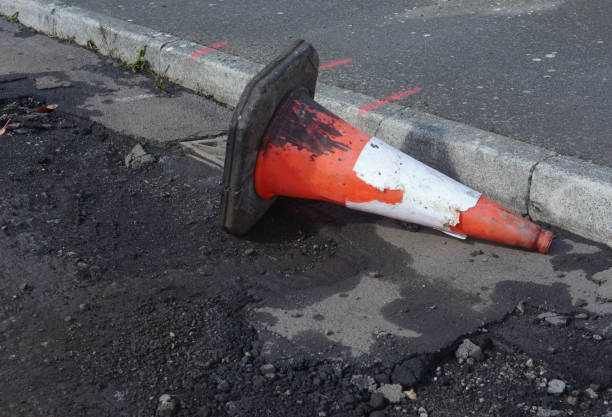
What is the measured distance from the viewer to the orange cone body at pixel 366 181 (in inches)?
116

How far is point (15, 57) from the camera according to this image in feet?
17.9

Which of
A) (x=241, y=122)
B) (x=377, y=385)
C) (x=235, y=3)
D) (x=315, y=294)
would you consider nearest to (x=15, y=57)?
(x=235, y=3)

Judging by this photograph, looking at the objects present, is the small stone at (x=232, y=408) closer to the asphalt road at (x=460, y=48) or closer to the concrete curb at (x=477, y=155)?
the concrete curb at (x=477, y=155)

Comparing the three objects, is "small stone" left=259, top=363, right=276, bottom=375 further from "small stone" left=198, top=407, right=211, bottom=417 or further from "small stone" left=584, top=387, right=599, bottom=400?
"small stone" left=584, top=387, right=599, bottom=400

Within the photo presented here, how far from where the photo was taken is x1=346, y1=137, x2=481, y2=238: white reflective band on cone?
2.97m

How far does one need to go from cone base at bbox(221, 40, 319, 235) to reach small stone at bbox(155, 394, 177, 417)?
1.04m

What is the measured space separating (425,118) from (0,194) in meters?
2.27

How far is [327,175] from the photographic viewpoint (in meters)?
3.07

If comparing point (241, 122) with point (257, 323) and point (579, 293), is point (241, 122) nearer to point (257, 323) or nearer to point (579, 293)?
point (257, 323)

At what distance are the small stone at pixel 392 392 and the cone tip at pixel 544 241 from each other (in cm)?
108

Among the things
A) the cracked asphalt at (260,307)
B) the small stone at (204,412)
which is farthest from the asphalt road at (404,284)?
the small stone at (204,412)

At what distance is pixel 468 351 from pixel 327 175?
106 cm

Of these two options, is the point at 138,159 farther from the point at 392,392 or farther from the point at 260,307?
the point at 392,392

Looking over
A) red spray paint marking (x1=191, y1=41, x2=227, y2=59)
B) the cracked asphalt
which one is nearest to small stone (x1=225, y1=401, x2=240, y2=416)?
the cracked asphalt
